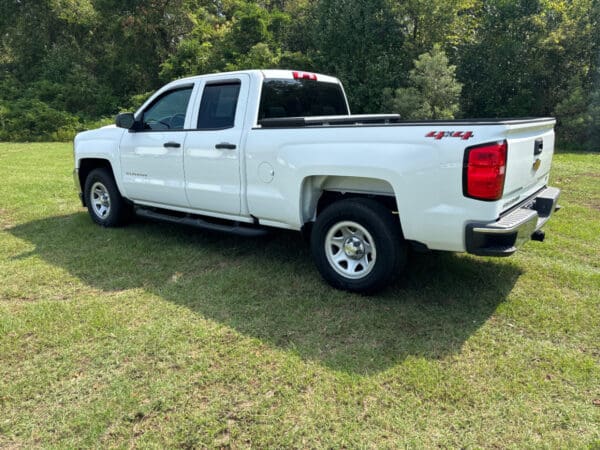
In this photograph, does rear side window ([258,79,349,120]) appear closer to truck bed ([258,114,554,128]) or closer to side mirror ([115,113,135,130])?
truck bed ([258,114,554,128])

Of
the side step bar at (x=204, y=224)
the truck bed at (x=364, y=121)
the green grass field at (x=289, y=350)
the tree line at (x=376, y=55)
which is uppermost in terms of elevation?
the tree line at (x=376, y=55)

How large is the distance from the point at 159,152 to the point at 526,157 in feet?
12.5

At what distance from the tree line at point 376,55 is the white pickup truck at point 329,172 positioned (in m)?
11.8

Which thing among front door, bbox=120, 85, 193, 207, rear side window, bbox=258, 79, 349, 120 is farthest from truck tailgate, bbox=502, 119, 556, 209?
front door, bbox=120, 85, 193, 207

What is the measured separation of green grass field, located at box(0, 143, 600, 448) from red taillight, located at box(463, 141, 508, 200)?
3.49ft

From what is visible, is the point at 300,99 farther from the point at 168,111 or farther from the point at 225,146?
the point at 168,111

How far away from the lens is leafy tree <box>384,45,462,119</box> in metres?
15.7

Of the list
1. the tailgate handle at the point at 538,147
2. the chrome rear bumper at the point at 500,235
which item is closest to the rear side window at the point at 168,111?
the chrome rear bumper at the point at 500,235

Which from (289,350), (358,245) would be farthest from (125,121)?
(289,350)

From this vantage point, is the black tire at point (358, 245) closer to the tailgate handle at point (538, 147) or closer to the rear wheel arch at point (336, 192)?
the rear wheel arch at point (336, 192)

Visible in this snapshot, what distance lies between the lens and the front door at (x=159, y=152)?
205 inches

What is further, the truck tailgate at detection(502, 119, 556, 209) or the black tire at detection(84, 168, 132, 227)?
the black tire at detection(84, 168, 132, 227)

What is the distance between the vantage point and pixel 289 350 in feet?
10.8

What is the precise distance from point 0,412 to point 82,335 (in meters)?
0.85
